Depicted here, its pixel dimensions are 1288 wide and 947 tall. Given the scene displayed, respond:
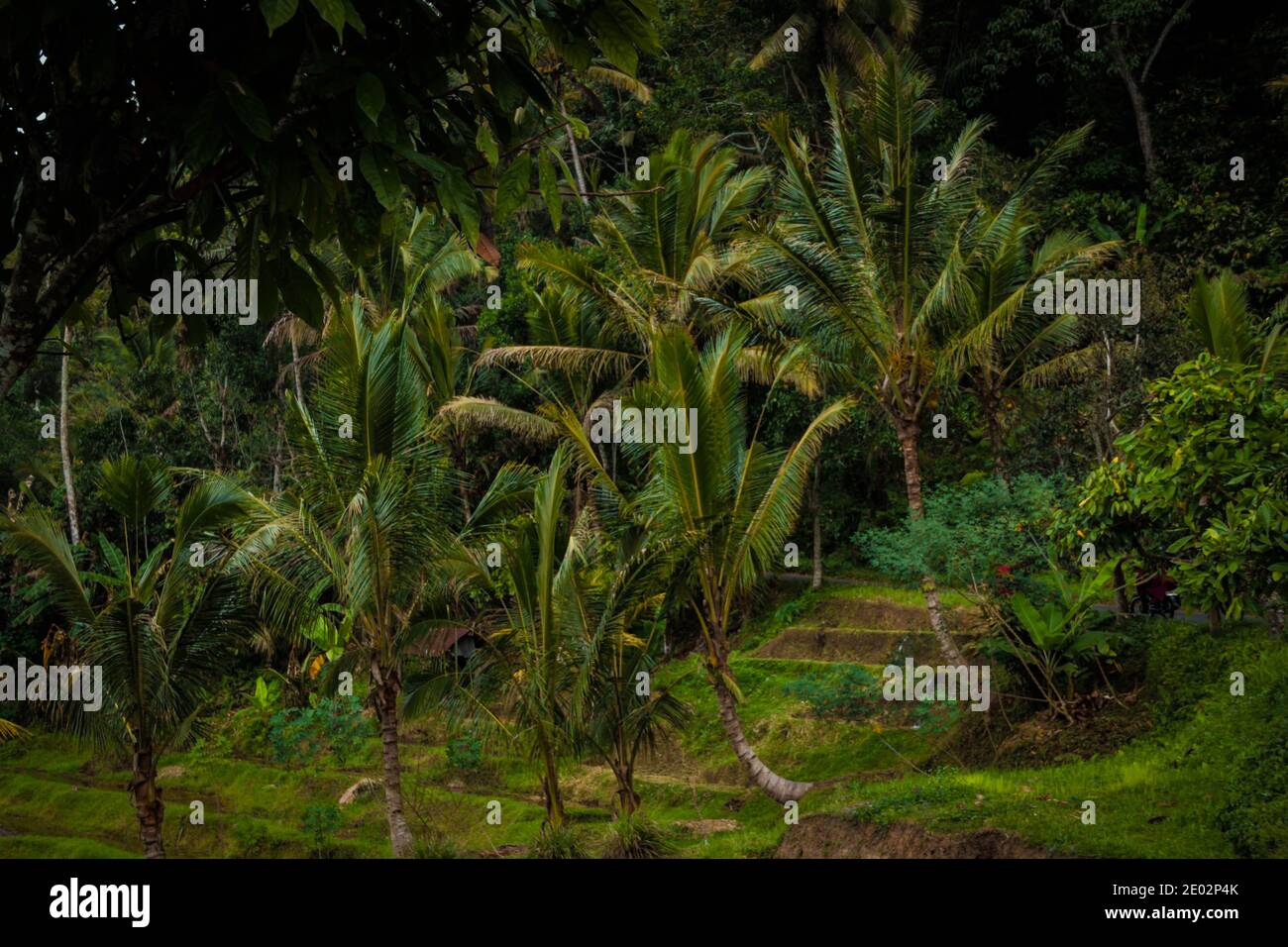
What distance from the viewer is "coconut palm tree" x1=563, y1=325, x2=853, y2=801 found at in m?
11.5

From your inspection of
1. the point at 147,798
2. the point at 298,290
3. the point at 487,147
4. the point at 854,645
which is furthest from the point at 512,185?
the point at 854,645

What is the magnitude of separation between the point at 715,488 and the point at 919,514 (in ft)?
10.5

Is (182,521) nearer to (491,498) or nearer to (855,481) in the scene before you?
(491,498)

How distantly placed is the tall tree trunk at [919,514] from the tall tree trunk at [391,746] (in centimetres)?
580

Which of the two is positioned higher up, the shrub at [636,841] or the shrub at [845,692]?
the shrub at [845,692]

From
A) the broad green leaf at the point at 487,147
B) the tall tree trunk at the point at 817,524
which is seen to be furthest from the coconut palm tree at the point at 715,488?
the tall tree trunk at the point at 817,524

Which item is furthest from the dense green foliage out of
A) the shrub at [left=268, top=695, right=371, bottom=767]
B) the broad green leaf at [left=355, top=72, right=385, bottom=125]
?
the shrub at [left=268, top=695, right=371, bottom=767]

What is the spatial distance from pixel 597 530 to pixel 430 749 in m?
8.01

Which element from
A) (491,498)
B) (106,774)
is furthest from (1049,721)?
(106,774)

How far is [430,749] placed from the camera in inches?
764

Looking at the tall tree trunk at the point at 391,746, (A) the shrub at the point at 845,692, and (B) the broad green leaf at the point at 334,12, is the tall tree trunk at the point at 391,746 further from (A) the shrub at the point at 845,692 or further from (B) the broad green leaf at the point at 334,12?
(B) the broad green leaf at the point at 334,12

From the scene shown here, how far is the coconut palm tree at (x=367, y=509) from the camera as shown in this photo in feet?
35.7

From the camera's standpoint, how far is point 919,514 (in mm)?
13742

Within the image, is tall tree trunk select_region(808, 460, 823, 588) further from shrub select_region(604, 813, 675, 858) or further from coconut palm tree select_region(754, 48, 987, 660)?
shrub select_region(604, 813, 675, 858)
